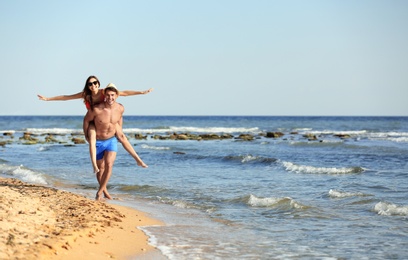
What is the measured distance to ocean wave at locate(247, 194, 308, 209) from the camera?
1059cm

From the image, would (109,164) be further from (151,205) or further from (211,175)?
(211,175)

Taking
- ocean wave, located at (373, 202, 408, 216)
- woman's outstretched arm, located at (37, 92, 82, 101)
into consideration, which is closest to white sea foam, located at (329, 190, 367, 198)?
ocean wave, located at (373, 202, 408, 216)

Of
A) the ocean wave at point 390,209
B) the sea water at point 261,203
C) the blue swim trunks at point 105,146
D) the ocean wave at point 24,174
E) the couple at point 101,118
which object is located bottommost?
the ocean wave at point 24,174

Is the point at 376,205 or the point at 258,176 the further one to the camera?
the point at 258,176

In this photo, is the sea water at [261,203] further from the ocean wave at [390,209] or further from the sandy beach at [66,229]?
the sandy beach at [66,229]

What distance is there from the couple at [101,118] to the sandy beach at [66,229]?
3.30 feet

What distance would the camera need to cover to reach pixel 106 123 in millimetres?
A: 9977

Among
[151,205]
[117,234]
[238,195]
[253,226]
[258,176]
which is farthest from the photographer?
[258,176]

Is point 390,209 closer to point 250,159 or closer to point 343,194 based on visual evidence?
point 343,194

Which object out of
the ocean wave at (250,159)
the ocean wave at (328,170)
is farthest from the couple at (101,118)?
the ocean wave at (250,159)

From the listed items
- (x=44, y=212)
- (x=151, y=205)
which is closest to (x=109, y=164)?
(x=151, y=205)

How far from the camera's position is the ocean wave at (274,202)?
1059cm

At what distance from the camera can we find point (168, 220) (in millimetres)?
9344

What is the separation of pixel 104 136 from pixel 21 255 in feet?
15.2
